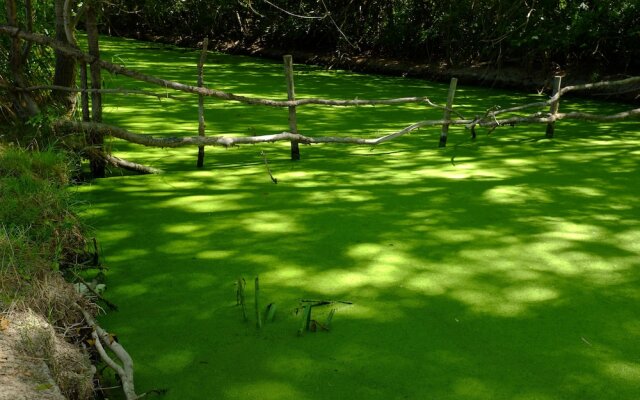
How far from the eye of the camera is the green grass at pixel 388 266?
251 cm

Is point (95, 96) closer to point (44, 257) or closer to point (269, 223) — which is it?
point (269, 223)

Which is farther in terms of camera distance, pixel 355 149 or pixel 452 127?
pixel 452 127

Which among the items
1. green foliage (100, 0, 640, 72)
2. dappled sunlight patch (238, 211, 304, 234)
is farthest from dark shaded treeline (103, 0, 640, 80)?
dappled sunlight patch (238, 211, 304, 234)

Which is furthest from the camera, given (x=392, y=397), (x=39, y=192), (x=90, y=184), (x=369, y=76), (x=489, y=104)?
(x=369, y=76)

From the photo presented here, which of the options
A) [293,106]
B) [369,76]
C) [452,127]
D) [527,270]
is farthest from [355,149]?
[369,76]

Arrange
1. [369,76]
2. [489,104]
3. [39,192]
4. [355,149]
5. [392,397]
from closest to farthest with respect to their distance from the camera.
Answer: [392,397] → [39,192] → [355,149] → [489,104] → [369,76]

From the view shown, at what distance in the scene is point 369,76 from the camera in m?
10.8

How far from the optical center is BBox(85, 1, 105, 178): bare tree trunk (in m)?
4.75

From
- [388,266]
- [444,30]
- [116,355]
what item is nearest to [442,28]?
[444,30]

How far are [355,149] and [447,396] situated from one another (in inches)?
148

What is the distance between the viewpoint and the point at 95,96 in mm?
4770

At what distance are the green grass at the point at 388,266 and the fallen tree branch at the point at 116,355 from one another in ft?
0.31

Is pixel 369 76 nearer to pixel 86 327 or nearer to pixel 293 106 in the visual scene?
pixel 293 106

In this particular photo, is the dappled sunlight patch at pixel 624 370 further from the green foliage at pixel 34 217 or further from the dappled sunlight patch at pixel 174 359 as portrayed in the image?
the green foliage at pixel 34 217
